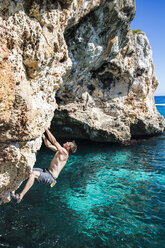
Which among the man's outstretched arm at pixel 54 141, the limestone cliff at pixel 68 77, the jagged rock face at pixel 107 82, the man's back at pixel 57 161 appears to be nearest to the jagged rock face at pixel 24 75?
the limestone cliff at pixel 68 77

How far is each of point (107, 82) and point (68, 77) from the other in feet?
15.7

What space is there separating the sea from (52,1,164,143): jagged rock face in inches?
191

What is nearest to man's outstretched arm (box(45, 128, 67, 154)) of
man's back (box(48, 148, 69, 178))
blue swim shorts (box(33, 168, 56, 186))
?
man's back (box(48, 148, 69, 178))

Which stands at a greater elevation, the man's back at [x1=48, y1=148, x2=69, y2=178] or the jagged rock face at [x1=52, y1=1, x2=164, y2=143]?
the jagged rock face at [x1=52, y1=1, x2=164, y2=143]

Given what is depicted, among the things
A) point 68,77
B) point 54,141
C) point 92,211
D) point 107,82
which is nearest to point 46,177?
point 54,141

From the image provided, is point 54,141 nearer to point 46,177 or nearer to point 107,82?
point 46,177

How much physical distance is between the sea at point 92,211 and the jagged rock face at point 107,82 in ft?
15.9

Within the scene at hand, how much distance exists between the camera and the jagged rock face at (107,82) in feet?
38.1

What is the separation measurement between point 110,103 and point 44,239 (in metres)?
13.1

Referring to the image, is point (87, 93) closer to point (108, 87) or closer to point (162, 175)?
point (108, 87)

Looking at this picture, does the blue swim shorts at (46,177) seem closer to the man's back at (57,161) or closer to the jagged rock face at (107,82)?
the man's back at (57,161)

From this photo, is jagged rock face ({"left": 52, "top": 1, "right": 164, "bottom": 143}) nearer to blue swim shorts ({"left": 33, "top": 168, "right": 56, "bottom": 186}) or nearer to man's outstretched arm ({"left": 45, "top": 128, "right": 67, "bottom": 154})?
man's outstretched arm ({"left": 45, "top": 128, "right": 67, "bottom": 154})

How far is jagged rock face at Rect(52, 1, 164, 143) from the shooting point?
11609 mm

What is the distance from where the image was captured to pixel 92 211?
7.59 meters
